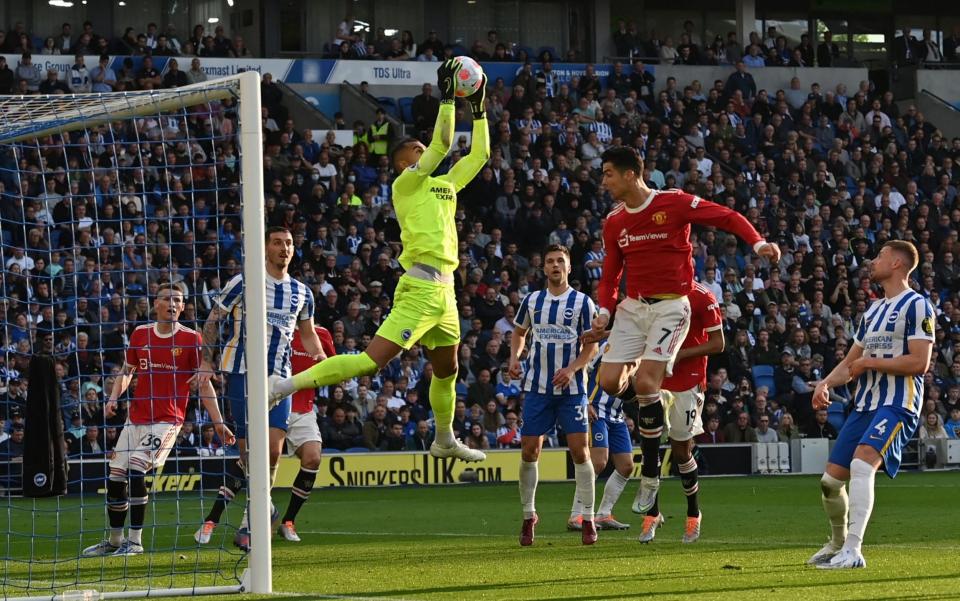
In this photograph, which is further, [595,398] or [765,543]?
[595,398]

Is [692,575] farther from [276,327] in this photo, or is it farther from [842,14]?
[842,14]

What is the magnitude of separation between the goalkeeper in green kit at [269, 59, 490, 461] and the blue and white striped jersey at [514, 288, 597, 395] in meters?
2.15

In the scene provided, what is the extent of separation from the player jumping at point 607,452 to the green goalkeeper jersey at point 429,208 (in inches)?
123

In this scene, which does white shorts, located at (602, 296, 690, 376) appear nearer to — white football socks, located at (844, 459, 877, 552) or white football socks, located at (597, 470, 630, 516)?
white football socks, located at (844, 459, 877, 552)

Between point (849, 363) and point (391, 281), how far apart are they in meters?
15.0

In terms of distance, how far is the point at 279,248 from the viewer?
1223 cm

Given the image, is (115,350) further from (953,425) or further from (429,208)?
(953,425)

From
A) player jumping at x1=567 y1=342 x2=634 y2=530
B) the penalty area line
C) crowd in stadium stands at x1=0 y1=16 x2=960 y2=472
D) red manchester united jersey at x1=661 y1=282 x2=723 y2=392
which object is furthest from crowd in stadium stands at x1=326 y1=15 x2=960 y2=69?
red manchester united jersey at x1=661 y1=282 x2=723 y2=392

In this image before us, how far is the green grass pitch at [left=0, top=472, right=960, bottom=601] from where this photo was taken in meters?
8.76

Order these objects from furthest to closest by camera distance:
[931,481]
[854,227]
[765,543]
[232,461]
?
[854,227], [931,481], [232,461], [765,543]

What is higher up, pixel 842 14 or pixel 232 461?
pixel 842 14

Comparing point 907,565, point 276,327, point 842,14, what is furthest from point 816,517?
Result: point 842,14

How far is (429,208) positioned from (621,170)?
5.38 ft

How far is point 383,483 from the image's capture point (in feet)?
70.3
